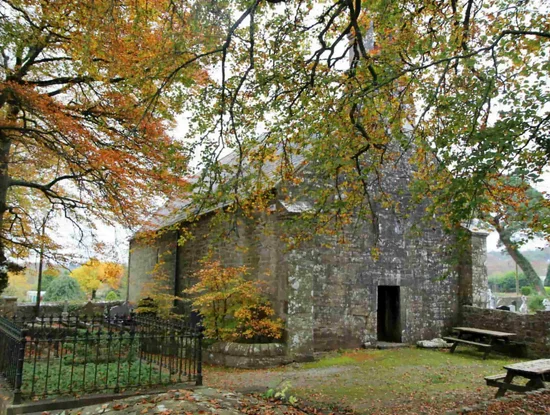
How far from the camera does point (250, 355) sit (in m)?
10.9

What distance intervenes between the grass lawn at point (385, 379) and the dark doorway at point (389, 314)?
1125mm

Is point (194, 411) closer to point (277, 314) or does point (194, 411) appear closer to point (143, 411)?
point (143, 411)

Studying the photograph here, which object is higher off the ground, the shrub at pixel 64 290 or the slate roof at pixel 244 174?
the slate roof at pixel 244 174

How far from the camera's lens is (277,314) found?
1180cm

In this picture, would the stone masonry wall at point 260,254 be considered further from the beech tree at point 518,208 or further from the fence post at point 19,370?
the fence post at point 19,370

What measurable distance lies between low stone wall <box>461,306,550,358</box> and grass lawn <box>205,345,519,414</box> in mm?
754

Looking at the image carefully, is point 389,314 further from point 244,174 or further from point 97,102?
point 97,102

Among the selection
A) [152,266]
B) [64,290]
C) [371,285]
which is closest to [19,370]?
[371,285]

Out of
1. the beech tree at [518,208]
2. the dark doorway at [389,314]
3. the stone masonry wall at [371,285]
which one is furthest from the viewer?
the dark doorway at [389,314]

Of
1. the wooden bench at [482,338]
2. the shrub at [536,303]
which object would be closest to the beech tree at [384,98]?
the wooden bench at [482,338]

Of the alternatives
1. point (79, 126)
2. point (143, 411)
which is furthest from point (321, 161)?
point (79, 126)

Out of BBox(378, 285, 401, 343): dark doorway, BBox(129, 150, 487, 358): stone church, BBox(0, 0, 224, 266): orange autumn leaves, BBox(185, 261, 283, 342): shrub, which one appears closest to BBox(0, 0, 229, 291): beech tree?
BBox(0, 0, 224, 266): orange autumn leaves

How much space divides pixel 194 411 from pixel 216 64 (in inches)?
230

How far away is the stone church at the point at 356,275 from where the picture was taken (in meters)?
11.7
